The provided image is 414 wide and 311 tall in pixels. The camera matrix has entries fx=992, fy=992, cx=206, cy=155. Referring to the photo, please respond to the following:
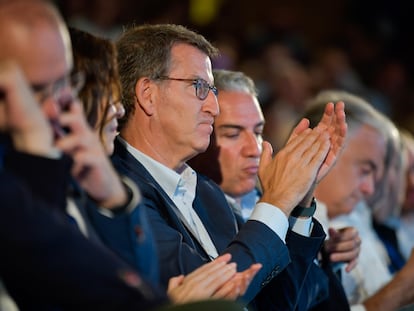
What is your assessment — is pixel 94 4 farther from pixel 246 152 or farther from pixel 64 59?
pixel 64 59

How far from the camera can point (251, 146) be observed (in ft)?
10.5

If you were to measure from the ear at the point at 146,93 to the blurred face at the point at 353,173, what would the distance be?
1037 mm

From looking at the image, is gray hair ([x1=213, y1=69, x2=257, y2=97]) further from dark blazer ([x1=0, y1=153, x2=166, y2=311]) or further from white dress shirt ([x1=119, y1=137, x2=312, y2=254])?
dark blazer ([x1=0, y1=153, x2=166, y2=311])

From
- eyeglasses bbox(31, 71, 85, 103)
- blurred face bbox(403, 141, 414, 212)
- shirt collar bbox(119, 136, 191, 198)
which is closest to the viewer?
eyeglasses bbox(31, 71, 85, 103)

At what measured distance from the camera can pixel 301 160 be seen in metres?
2.62

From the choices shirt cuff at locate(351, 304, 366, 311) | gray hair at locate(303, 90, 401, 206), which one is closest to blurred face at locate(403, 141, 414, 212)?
gray hair at locate(303, 90, 401, 206)

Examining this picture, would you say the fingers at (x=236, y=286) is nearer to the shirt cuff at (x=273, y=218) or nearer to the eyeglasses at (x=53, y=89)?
A: the shirt cuff at (x=273, y=218)

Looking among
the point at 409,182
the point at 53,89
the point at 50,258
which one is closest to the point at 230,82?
the point at 53,89

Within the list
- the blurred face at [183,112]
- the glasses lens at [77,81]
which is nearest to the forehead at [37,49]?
the glasses lens at [77,81]

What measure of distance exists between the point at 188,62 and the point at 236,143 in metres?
0.52

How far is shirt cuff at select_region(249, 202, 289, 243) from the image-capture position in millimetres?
2483

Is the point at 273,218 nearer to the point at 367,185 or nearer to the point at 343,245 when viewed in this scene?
the point at 343,245

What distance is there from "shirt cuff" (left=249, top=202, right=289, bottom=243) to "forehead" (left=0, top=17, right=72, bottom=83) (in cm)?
74

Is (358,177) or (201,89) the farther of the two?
(358,177)
